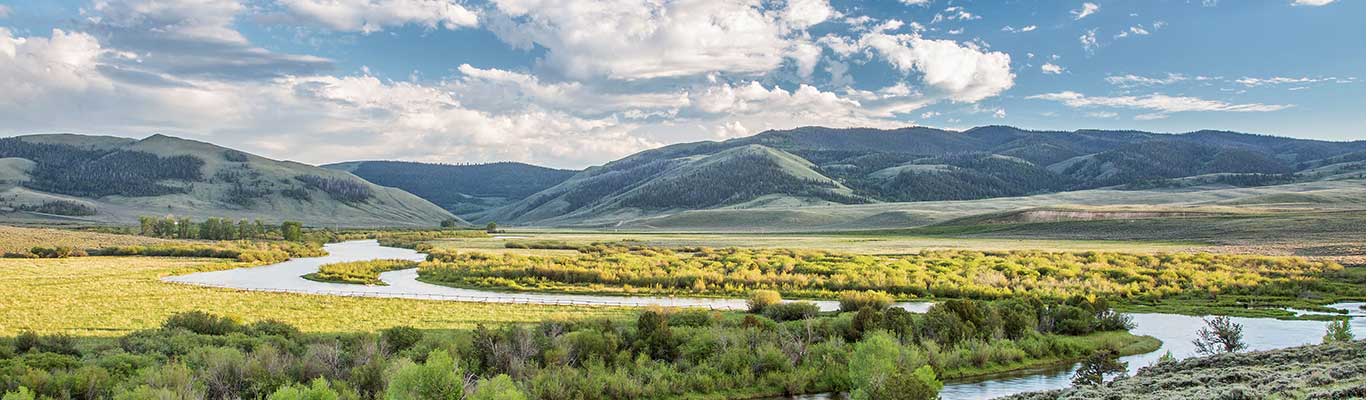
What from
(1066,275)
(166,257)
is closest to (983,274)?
(1066,275)

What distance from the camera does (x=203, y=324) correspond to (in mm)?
30031

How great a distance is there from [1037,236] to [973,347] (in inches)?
3732

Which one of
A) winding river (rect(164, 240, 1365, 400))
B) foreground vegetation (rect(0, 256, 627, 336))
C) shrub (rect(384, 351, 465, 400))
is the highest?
shrub (rect(384, 351, 465, 400))

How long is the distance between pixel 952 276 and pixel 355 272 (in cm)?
4363

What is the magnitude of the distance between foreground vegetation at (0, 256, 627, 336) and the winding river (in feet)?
13.9

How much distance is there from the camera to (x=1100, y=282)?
159 ft

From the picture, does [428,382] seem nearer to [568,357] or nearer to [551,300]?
[568,357]

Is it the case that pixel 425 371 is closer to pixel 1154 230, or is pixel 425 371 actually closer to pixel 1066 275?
pixel 1066 275

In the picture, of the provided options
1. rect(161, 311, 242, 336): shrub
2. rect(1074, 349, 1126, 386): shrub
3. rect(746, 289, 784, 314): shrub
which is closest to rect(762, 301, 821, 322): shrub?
rect(746, 289, 784, 314): shrub

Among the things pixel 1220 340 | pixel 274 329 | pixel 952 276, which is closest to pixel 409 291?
pixel 274 329

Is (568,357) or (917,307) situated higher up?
(568,357)

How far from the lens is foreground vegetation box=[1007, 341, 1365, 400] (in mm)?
16219

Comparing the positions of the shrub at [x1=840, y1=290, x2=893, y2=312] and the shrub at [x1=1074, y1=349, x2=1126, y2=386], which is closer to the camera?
the shrub at [x1=1074, y1=349, x2=1126, y2=386]

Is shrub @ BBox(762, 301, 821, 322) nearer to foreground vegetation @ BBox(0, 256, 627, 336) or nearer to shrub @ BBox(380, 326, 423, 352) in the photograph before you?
foreground vegetation @ BBox(0, 256, 627, 336)
